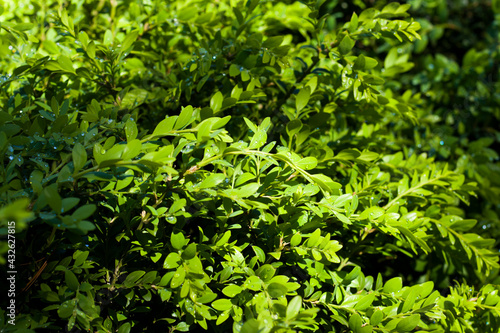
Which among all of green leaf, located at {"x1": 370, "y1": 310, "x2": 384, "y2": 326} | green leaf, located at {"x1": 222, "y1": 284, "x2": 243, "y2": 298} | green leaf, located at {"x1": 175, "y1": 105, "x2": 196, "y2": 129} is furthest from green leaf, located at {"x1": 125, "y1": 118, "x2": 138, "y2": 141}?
green leaf, located at {"x1": 370, "y1": 310, "x2": 384, "y2": 326}

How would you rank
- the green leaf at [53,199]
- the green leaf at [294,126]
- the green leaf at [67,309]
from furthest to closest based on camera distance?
the green leaf at [294,126]
the green leaf at [67,309]
the green leaf at [53,199]

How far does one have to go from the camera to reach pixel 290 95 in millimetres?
1595

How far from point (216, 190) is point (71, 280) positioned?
42 cm

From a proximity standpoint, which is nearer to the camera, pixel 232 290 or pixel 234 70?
pixel 232 290

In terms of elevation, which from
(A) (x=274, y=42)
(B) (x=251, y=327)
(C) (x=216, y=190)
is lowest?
(B) (x=251, y=327)

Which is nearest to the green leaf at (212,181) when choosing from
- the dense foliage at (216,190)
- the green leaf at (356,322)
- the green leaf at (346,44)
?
the dense foliage at (216,190)

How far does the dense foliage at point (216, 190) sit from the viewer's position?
0.99m

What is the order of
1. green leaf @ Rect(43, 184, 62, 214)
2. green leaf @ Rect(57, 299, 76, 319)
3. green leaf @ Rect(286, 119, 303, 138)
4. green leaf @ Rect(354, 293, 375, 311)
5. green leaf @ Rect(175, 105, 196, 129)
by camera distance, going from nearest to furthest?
green leaf @ Rect(43, 184, 62, 214) → green leaf @ Rect(57, 299, 76, 319) → green leaf @ Rect(175, 105, 196, 129) → green leaf @ Rect(354, 293, 375, 311) → green leaf @ Rect(286, 119, 303, 138)

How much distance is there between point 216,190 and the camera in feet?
3.44

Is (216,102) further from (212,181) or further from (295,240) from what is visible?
(295,240)

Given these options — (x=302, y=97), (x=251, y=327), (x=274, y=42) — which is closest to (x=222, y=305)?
(x=251, y=327)

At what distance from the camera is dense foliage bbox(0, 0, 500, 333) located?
3.25 ft

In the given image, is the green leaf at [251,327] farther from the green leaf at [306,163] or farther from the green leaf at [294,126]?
the green leaf at [294,126]

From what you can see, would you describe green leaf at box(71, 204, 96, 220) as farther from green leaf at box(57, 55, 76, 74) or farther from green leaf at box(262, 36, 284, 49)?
green leaf at box(262, 36, 284, 49)
